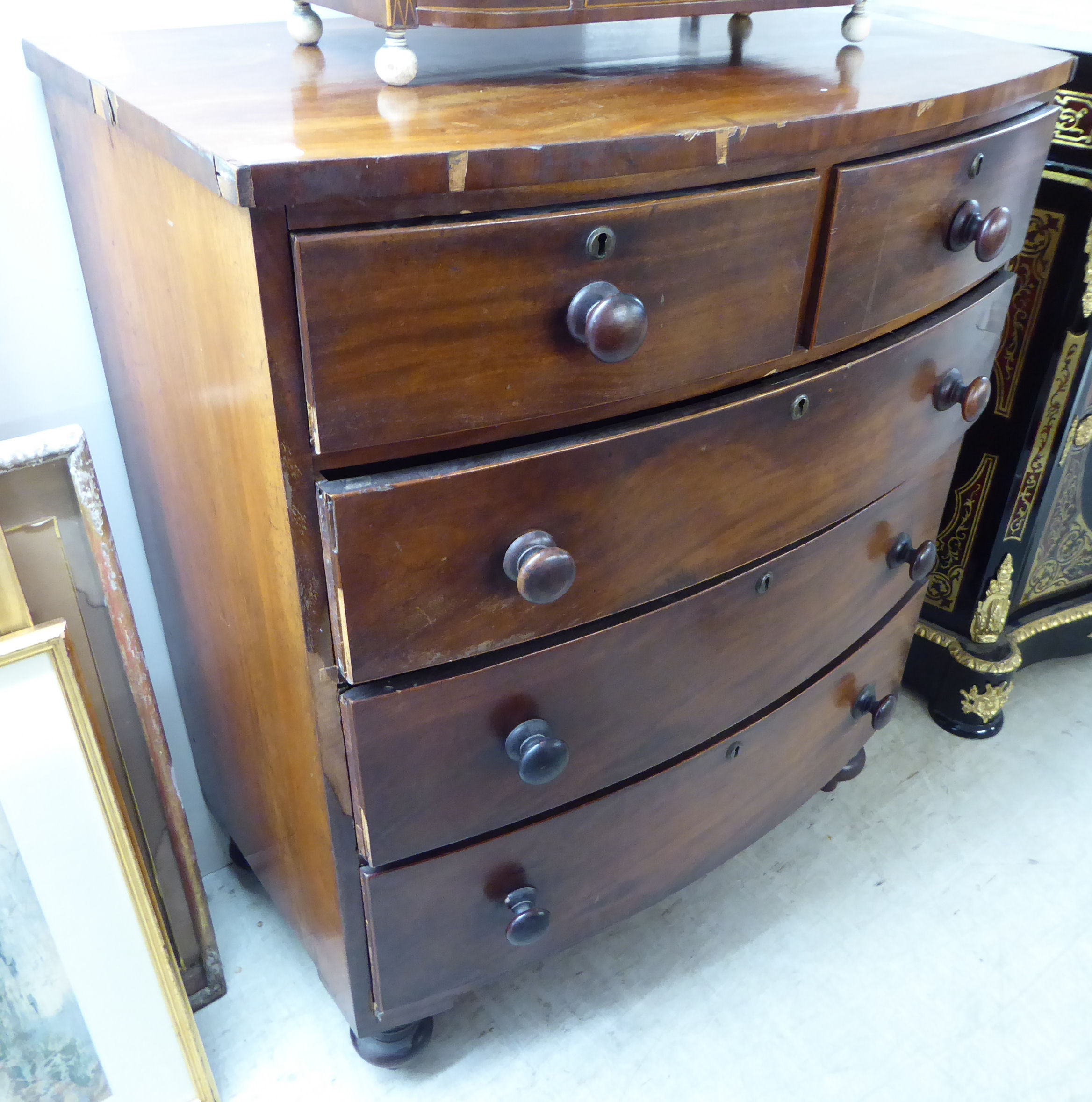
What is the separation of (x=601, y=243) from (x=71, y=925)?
0.72 metres

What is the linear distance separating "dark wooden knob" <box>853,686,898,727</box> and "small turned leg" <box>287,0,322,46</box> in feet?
2.71

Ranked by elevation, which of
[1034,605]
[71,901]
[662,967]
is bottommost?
[662,967]

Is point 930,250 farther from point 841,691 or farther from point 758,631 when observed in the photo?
point 841,691

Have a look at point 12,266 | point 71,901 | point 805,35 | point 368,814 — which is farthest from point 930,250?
point 71,901

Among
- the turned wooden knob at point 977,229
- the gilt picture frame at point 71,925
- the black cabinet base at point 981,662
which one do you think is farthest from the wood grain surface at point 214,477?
the black cabinet base at point 981,662

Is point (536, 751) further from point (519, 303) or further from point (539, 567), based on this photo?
point (519, 303)

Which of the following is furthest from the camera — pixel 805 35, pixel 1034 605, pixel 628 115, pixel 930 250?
pixel 1034 605

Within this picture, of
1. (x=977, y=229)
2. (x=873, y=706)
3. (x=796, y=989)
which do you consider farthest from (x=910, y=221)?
(x=796, y=989)

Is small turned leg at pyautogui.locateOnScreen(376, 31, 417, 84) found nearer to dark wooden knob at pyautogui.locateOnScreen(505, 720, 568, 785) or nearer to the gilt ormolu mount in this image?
dark wooden knob at pyautogui.locateOnScreen(505, 720, 568, 785)

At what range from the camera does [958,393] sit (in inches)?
35.6

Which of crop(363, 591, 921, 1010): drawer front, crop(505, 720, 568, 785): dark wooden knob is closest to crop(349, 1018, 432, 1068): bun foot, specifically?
crop(363, 591, 921, 1010): drawer front

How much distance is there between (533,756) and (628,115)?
426 mm

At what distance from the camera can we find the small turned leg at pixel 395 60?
0.62m

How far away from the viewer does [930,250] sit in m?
0.77
